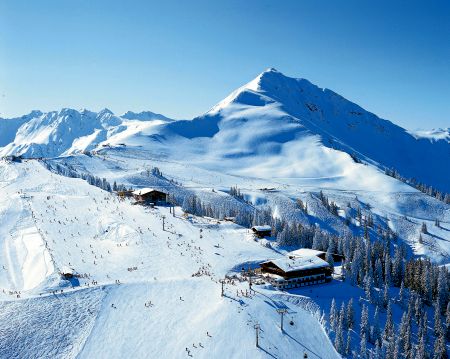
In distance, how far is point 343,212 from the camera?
188 meters

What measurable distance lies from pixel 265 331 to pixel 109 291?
72.1 feet

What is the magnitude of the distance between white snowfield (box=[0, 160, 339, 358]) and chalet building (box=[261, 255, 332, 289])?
491cm

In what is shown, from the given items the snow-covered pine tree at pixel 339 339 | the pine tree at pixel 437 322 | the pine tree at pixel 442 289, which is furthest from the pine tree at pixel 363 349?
the pine tree at pixel 442 289

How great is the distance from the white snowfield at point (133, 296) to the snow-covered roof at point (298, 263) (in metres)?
6.58

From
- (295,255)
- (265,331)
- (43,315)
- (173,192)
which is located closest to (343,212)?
(173,192)

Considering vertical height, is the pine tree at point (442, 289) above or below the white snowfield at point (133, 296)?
below

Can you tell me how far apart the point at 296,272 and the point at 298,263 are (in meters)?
2.23

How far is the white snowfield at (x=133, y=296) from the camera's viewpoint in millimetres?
50750

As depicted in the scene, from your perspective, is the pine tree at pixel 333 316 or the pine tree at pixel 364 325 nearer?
the pine tree at pixel 333 316

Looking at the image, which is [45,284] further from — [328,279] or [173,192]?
[173,192]

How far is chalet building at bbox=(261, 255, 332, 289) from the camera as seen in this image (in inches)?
2758

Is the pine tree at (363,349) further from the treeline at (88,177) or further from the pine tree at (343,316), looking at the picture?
the treeline at (88,177)

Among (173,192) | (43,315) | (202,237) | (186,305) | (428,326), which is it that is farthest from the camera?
(173,192)

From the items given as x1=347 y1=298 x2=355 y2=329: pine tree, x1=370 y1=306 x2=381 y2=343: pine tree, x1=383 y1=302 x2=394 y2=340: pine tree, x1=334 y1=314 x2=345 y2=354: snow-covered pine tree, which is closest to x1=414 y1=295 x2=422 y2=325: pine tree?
x1=383 y1=302 x2=394 y2=340: pine tree
